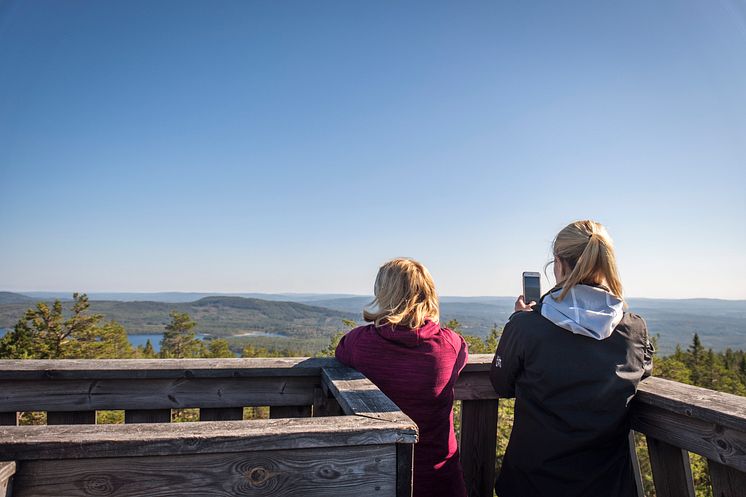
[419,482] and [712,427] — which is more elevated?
[712,427]

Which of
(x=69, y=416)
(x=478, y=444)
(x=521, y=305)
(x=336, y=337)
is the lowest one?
(x=336, y=337)

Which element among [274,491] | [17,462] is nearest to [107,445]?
[17,462]

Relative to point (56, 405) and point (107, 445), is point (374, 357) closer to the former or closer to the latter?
point (107, 445)

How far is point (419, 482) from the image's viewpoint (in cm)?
191

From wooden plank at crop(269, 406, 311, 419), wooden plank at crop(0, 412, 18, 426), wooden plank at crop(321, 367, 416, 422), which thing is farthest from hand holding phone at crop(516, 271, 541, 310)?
wooden plank at crop(0, 412, 18, 426)

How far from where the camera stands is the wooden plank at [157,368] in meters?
1.95

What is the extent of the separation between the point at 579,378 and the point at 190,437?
1354 millimetres

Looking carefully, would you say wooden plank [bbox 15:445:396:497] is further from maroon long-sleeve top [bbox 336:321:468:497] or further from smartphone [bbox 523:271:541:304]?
smartphone [bbox 523:271:541:304]

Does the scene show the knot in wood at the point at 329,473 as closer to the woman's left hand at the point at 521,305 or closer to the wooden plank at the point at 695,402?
the wooden plank at the point at 695,402

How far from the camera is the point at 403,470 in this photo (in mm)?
1203

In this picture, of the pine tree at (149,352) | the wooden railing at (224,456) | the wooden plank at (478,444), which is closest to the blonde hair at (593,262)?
the wooden plank at (478,444)

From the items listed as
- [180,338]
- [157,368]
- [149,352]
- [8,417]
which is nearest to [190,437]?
[157,368]

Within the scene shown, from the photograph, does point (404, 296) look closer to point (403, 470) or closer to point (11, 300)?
point (403, 470)

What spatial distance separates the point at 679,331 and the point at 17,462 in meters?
240
